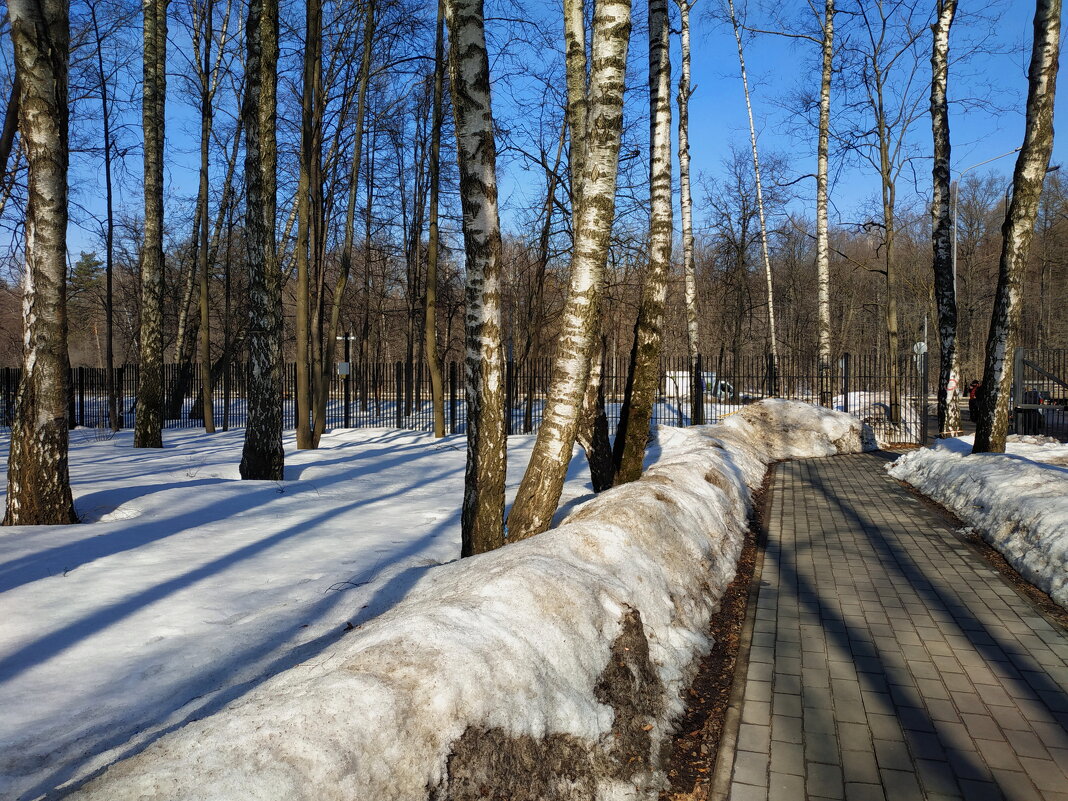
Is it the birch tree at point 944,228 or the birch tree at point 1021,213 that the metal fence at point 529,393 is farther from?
the birch tree at point 1021,213

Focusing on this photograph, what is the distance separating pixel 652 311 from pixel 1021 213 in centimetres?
630

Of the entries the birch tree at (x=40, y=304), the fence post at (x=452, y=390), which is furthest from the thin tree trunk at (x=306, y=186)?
the birch tree at (x=40, y=304)

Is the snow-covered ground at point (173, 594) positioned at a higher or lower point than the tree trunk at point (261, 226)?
lower

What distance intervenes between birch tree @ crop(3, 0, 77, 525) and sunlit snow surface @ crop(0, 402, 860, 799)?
477 mm

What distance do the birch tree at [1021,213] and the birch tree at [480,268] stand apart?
8.64 metres

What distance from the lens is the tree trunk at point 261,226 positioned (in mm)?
9523

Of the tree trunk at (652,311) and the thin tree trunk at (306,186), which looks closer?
the tree trunk at (652,311)

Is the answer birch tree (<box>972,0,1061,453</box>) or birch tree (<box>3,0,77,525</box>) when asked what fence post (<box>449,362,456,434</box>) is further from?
birch tree (<box>3,0,77,525</box>)

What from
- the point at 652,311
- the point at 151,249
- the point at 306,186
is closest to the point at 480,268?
the point at 652,311

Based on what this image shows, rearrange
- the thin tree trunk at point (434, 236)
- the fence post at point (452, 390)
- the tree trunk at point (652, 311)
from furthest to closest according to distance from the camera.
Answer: the fence post at point (452, 390), the thin tree trunk at point (434, 236), the tree trunk at point (652, 311)

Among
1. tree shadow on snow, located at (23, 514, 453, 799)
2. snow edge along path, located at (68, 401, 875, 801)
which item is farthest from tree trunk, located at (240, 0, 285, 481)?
snow edge along path, located at (68, 401, 875, 801)

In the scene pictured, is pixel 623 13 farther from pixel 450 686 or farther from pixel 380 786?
pixel 380 786

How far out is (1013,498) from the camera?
23.7ft

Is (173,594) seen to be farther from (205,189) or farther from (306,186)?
(205,189)
